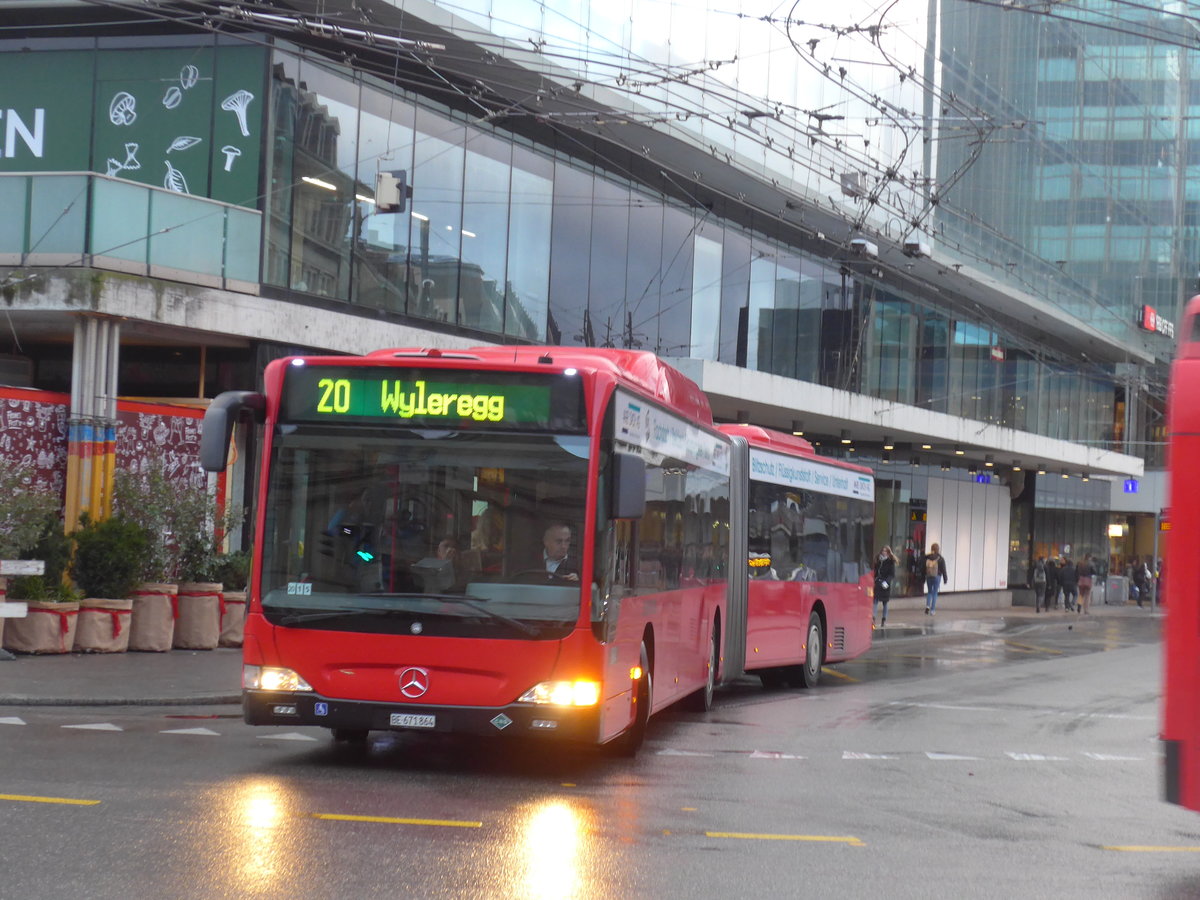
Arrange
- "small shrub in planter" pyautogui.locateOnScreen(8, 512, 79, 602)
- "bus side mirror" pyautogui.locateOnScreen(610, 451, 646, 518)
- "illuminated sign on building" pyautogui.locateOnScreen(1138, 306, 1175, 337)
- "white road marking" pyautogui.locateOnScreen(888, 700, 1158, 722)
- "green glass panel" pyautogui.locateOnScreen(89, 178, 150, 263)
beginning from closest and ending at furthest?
"bus side mirror" pyautogui.locateOnScreen(610, 451, 646, 518)
"white road marking" pyautogui.locateOnScreen(888, 700, 1158, 722)
"small shrub in planter" pyautogui.locateOnScreen(8, 512, 79, 602)
"green glass panel" pyautogui.locateOnScreen(89, 178, 150, 263)
"illuminated sign on building" pyautogui.locateOnScreen(1138, 306, 1175, 337)

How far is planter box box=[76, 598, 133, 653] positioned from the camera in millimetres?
17547

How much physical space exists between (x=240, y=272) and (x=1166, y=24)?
5872 centimetres

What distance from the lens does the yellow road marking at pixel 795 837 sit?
844cm

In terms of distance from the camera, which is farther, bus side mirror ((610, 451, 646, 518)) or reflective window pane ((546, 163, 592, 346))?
reflective window pane ((546, 163, 592, 346))

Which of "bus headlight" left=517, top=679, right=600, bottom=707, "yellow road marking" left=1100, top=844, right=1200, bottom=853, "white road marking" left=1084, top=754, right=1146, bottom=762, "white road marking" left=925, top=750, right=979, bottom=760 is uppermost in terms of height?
"bus headlight" left=517, top=679, right=600, bottom=707

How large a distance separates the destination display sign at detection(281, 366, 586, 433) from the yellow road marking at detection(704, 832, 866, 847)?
298cm

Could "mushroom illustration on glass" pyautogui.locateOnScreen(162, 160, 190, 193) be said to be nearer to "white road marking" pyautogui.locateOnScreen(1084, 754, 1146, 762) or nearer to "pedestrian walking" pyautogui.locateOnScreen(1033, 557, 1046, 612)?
"white road marking" pyautogui.locateOnScreen(1084, 754, 1146, 762)

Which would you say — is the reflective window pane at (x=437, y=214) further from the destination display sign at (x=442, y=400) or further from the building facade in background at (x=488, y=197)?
the destination display sign at (x=442, y=400)

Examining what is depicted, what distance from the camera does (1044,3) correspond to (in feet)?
56.0

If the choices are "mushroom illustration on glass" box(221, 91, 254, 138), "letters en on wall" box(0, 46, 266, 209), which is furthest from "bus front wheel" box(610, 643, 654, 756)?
"mushroom illustration on glass" box(221, 91, 254, 138)

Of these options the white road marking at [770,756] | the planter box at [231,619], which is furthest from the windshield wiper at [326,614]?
the planter box at [231,619]

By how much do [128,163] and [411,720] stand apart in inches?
589

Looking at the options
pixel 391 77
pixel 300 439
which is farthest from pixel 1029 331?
pixel 300 439

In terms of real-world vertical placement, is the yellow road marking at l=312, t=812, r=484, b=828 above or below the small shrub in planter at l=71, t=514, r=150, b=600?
below
